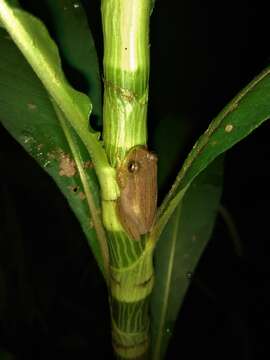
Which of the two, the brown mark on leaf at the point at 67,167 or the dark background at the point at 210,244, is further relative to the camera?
the dark background at the point at 210,244

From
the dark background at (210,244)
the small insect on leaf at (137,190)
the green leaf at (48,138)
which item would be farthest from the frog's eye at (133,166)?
the dark background at (210,244)

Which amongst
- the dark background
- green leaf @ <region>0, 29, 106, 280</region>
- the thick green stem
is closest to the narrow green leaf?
the thick green stem

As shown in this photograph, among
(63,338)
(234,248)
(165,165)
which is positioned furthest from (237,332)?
(165,165)

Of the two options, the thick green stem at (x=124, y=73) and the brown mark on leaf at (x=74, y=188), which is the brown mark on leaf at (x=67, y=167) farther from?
the thick green stem at (x=124, y=73)

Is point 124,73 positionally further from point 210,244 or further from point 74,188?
point 210,244

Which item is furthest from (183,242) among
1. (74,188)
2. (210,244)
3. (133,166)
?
(210,244)

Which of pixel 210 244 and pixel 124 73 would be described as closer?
pixel 124 73
